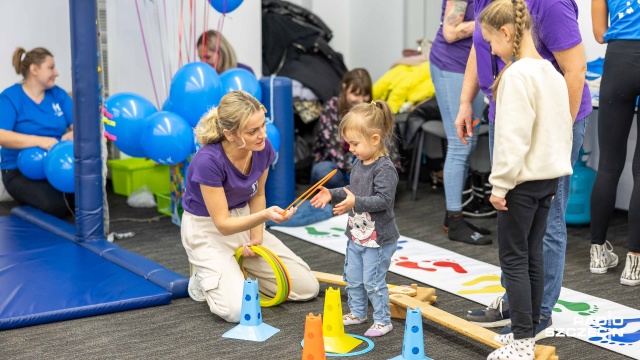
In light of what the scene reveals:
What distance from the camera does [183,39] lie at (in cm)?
547

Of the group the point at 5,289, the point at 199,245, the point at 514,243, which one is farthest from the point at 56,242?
the point at 514,243

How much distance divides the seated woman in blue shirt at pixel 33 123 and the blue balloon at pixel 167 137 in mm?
1001

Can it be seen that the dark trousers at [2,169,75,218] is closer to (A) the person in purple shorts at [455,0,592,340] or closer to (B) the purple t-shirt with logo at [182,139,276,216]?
(B) the purple t-shirt with logo at [182,139,276,216]

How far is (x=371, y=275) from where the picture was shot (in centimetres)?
299

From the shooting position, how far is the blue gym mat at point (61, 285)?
3.22 meters

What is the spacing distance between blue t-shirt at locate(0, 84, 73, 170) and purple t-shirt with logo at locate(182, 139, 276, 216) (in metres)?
1.91

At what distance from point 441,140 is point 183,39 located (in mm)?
1858

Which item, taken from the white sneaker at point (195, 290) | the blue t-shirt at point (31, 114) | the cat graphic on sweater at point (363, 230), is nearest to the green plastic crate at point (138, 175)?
the blue t-shirt at point (31, 114)

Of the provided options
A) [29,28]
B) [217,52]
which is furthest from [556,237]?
[29,28]

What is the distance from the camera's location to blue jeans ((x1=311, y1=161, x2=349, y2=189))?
5337mm

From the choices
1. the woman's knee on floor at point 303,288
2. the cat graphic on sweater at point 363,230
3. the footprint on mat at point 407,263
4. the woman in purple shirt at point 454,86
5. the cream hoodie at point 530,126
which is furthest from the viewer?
the woman in purple shirt at point 454,86

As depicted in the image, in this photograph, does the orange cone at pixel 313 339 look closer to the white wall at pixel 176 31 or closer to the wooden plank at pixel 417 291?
the wooden plank at pixel 417 291

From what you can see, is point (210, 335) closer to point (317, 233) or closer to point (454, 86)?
point (317, 233)

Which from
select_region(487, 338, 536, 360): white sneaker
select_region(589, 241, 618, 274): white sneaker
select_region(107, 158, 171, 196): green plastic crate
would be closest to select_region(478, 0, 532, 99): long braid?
select_region(487, 338, 536, 360): white sneaker
